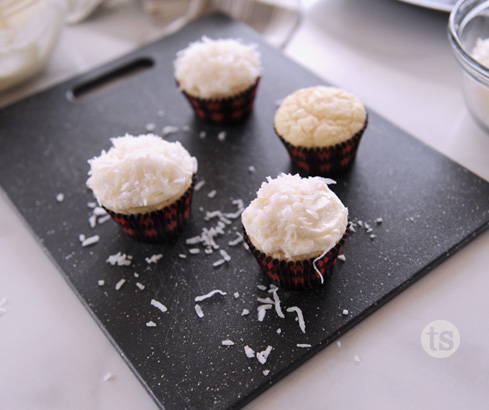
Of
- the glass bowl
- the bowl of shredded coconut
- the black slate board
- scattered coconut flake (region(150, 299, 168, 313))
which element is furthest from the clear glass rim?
the glass bowl

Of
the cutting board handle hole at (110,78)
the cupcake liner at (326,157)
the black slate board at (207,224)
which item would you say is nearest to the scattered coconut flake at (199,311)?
the black slate board at (207,224)

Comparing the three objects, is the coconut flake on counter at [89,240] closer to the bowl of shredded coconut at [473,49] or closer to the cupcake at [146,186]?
the cupcake at [146,186]

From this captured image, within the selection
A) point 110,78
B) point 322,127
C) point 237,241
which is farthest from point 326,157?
point 110,78

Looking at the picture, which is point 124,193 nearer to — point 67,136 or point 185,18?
point 67,136

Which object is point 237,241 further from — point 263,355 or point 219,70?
point 219,70

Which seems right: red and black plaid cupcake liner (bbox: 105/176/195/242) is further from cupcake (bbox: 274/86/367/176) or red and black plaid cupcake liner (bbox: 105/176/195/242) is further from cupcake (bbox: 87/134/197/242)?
cupcake (bbox: 274/86/367/176)
